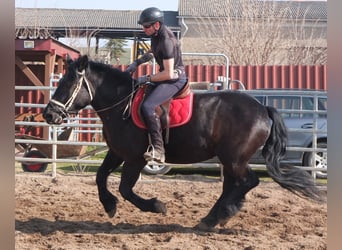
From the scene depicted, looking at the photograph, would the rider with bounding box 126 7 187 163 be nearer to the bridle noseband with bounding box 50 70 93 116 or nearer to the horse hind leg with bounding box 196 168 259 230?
the bridle noseband with bounding box 50 70 93 116

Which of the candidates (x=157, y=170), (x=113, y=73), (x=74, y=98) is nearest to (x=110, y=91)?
(x=113, y=73)

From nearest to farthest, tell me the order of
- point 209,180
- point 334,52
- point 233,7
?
point 334,52, point 209,180, point 233,7

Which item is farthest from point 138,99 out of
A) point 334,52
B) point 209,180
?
point 334,52

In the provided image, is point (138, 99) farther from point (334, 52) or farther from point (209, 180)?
point (334, 52)

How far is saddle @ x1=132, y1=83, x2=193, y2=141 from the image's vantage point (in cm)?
518

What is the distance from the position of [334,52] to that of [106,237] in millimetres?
4101

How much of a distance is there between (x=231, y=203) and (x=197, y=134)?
31.3 inches

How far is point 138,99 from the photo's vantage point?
5277mm

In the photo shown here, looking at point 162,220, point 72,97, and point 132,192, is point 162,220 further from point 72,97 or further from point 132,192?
point 72,97

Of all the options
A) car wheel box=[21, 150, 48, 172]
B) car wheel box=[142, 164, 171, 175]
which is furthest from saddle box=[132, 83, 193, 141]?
car wheel box=[21, 150, 48, 172]

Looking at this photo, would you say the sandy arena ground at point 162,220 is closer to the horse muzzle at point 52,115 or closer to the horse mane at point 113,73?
the horse muzzle at point 52,115

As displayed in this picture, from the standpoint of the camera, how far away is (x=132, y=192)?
523cm

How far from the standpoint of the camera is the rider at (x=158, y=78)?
5055mm

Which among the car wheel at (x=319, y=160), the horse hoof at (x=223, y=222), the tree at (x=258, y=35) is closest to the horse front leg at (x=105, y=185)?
the horse hoof at (x=223, y=222)
